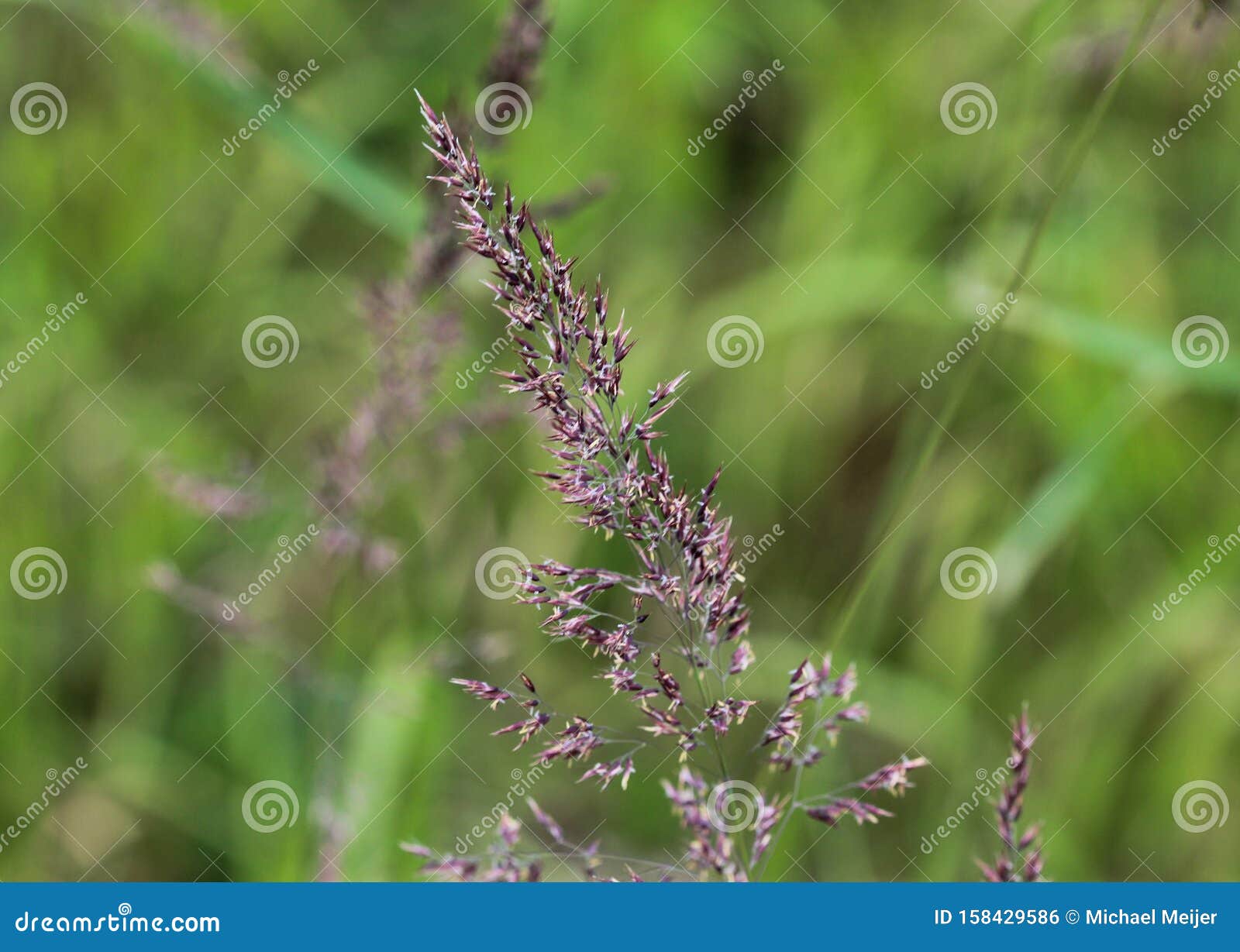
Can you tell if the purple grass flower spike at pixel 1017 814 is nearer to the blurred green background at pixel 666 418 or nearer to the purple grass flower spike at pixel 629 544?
the purple grass flower spike at pixel 629 544

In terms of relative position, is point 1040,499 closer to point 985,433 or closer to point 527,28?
point 985,433

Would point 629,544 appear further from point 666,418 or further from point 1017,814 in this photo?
point 666,418

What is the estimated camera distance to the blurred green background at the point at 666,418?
3600mm

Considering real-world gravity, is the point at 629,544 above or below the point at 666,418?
below

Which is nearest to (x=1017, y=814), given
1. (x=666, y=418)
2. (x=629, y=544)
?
(x=629, y=544)

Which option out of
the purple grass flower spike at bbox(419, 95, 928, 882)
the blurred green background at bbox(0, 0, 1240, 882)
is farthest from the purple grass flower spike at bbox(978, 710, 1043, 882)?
the blurred green background at bbox(0, 0, 1240, 882)

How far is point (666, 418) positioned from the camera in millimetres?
4273

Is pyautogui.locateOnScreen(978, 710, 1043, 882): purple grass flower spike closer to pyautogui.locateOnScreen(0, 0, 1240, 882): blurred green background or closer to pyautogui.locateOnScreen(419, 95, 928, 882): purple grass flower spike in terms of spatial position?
pyautogui.locateOnScreen(419, 95, 928, 882): purple grass flower spike

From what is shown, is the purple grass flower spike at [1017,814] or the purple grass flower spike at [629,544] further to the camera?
the purple grass flower spike at [1017,814]

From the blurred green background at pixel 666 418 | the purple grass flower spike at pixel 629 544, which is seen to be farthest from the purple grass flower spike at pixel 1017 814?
the blurred green background at pixel 666 418

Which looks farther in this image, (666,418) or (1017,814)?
(666,418)

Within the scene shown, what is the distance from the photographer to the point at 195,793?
3846mm

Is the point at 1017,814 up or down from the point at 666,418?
down

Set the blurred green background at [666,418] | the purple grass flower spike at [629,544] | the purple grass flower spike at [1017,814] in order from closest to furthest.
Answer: the purple grass flower spike at [629,544] < the purple grass flower spike at [1017,814] < the blurred green background at [666,418]
